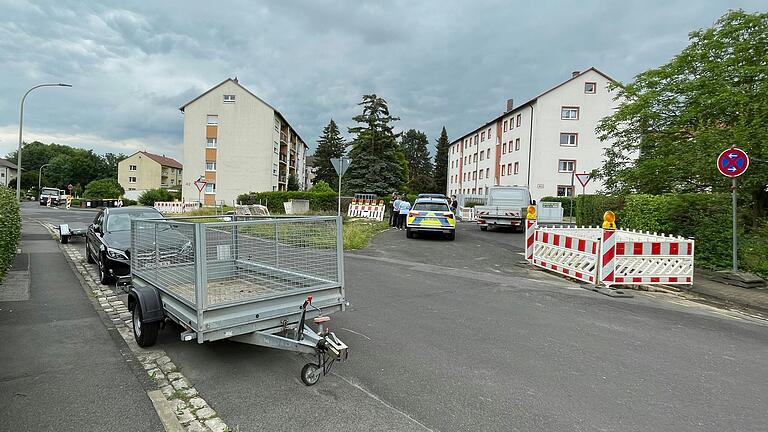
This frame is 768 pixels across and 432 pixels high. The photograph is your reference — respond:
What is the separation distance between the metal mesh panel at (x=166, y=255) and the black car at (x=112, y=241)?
3.01 meters

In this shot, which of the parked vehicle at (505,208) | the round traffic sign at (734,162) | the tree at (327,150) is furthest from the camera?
the tree at (327,150)

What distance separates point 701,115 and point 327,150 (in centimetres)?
7368

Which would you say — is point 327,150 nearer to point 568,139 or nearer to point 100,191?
Result: point 100,191

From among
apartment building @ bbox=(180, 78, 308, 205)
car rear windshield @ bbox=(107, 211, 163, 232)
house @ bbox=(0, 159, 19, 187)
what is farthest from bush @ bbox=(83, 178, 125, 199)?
car rear windshield @ bbox=(107, 211, 163, 232)

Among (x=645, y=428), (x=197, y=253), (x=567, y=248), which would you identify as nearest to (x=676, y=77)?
(x=567, y=248)

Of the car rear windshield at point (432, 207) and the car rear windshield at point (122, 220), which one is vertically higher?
the car rear windshield at point (432, 207)

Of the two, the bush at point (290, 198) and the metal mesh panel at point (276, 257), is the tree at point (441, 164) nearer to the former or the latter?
the bush at point (290, 198)

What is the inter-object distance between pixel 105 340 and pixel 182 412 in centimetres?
258

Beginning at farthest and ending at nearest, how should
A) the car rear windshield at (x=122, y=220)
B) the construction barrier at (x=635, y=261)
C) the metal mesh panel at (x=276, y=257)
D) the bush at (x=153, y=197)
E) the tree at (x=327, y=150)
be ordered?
1. the tree at (x=327, y=150)
2. the bush at (x=153, y=197)
3. the car rear windshield at (x=122, y=220)
4. the construction barrier at (x=635, y=261)
5. the metal mesh panel at (x=276, y=257)

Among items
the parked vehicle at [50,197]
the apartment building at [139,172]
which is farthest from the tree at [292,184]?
the apartment building at [139,172]

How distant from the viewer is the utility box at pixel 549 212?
27.6 m

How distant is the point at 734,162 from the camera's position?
9.70 metres

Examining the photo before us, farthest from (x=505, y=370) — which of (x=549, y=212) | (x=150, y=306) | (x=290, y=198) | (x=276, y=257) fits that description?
(x=290, y=198)

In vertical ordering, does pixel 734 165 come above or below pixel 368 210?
above
